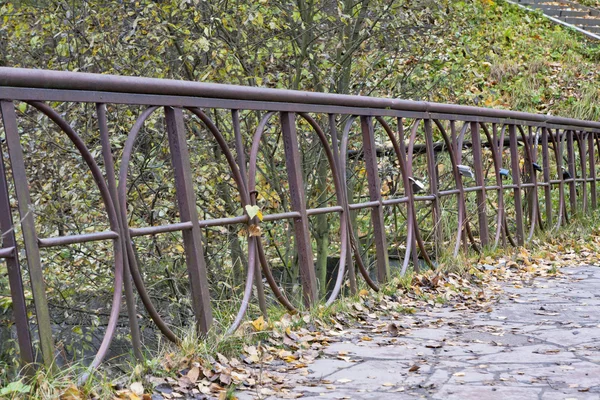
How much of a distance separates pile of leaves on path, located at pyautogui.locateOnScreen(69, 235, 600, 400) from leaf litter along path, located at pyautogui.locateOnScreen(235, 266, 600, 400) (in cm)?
3

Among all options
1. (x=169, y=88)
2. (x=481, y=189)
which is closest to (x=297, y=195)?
(x=169, y=88)

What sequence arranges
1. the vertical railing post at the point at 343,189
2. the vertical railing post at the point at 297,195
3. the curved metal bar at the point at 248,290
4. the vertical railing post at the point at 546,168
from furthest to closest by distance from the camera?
the vertical railing post at the point at 546,168 → the vertical railing post at the point at 343,189 → the vertical railing post at the point at 297,195 → the curved metal bar at the point at 248,290

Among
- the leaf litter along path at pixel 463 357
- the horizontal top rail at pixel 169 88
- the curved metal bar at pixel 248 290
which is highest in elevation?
the horizontal top rail at pixel 169 88

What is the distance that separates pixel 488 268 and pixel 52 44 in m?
4.37

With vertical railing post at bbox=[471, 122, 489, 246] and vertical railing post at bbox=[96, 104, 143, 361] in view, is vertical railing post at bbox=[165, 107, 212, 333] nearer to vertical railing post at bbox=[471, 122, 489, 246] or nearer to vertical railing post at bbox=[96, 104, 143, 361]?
vertical railing post at bbox=[96, 104, 143, 361]

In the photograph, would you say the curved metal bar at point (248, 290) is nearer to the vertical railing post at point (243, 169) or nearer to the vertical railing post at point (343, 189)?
the vertical railing post at point (243, 169)

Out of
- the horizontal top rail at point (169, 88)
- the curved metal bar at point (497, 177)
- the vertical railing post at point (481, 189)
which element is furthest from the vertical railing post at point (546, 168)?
the horizontal top rail at point (169, 88)

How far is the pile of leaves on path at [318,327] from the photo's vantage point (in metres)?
3.48

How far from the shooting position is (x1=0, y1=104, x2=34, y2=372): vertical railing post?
3.00 m

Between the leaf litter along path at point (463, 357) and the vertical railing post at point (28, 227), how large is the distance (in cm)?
78

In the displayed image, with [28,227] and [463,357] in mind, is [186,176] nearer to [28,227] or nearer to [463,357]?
[28,227]

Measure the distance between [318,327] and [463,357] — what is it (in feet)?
2.82

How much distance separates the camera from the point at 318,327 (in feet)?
15.7

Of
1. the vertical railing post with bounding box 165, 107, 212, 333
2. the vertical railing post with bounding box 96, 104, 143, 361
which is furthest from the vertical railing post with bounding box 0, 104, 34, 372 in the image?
the vertical railing post with bounding box 165, 107, 212, 333
